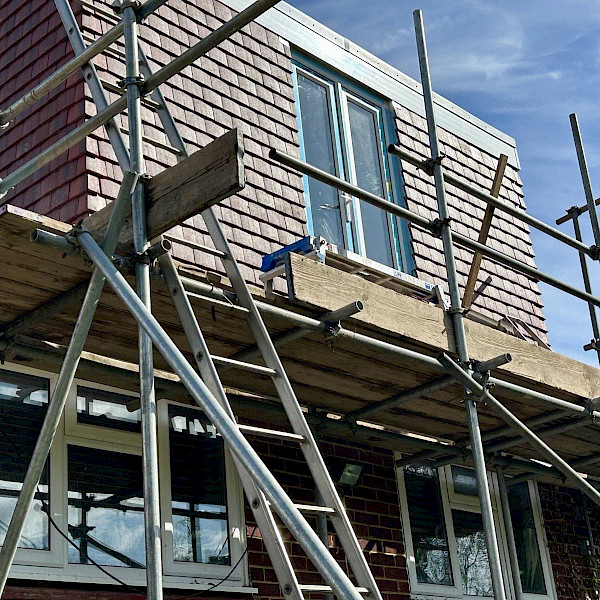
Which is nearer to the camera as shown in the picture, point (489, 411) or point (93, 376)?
point (93, 376)

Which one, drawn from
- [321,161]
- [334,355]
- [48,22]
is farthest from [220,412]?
[321,161]

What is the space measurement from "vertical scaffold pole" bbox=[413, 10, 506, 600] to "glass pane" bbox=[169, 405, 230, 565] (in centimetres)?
168

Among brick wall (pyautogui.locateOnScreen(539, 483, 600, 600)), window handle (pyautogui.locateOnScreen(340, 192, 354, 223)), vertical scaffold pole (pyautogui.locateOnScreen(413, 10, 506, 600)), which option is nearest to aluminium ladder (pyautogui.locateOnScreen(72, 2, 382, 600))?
vertical scaffold pole (pyautogui.locateOnScreen(413, 10, 506, 600))

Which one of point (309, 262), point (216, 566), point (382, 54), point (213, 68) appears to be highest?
point (382, 54)

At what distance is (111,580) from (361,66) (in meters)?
5.60

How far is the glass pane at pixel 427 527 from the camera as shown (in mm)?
8203

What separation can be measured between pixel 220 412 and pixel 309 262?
1748 mm

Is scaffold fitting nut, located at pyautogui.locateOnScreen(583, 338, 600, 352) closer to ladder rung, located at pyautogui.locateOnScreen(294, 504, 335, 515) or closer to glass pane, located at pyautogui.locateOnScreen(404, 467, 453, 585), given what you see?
glass pane, located at pyautogui.locateOnScreen(404, 467, 453, 585)

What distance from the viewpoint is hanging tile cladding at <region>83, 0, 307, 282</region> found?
24.7ft

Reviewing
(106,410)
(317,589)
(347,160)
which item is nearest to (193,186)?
(317,589)

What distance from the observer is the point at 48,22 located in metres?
7.81

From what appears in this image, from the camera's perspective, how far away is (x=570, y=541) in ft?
31.9

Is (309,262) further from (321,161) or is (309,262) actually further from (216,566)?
(321,161)

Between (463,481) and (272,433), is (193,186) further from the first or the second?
(463,481)
